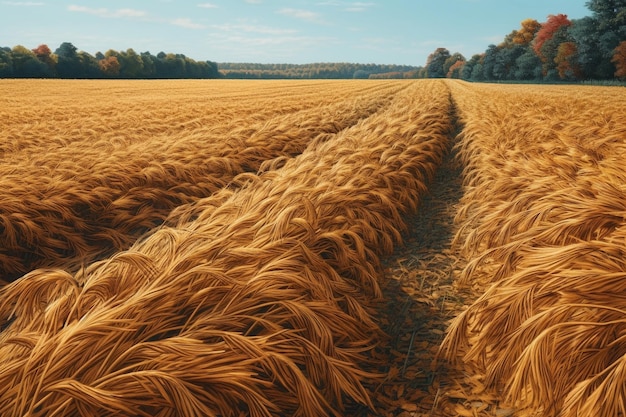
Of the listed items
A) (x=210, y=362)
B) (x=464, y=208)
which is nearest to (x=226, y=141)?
(x=464, y=208)

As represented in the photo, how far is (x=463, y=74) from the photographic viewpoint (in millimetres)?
93562

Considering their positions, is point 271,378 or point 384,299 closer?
point 271,378

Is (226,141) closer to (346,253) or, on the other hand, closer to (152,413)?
(346,253)

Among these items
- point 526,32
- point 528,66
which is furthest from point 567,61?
point 526,32

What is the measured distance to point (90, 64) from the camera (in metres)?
67.1

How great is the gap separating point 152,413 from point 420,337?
1.34 meters

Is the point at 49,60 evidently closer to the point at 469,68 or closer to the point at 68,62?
the point at 68,62

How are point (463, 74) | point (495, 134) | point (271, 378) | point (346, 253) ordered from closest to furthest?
point (271, 378)
point (346, 253)
point (495, 134)
point (463, 74)

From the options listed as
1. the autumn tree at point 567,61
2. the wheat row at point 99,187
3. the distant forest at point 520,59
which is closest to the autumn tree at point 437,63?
the distant forest at point 520,59

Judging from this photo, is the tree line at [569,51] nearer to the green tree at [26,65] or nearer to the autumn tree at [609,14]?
the autumn tree at [609,14]

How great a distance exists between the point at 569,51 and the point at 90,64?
215ft

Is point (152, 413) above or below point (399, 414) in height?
above

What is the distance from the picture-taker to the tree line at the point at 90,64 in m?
58.0

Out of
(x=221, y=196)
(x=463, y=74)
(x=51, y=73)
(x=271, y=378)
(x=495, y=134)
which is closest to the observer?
(x=271, y=378)
